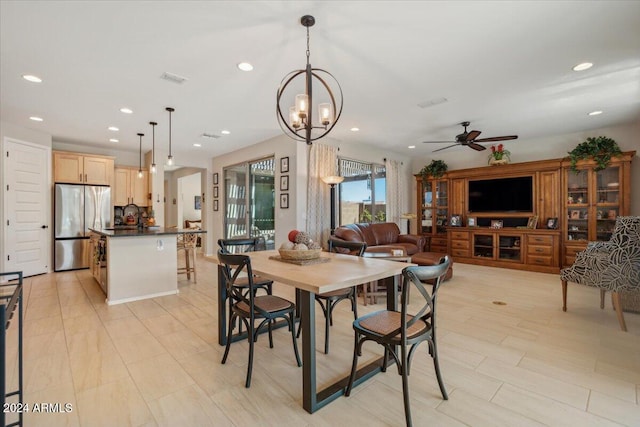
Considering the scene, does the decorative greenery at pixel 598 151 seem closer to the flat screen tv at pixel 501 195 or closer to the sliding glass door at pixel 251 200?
the flat screen tv at pixel 501 195

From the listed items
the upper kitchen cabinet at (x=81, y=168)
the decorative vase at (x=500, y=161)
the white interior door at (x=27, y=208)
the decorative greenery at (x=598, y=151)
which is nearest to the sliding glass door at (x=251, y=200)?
the upper kitchen cabinet at (x=81, y=168)

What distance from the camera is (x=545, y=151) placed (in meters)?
6.07

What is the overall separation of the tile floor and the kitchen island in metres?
0.35

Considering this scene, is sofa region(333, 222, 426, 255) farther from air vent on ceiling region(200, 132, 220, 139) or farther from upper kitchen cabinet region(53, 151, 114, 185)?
upper kitchen cabinet region(53, 151, 114, 185)

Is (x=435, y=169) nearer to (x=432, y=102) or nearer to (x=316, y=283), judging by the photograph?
(x=432, y=102)

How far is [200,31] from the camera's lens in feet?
8.00

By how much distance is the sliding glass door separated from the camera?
635 cm

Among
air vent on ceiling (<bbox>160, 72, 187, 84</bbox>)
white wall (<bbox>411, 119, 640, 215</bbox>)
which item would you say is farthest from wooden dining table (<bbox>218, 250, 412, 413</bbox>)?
white wall (<bbox>411, 119, 640, 215</bbox>)

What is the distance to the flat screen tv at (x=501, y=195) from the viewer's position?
6031mm

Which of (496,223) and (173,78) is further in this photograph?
(496,223)

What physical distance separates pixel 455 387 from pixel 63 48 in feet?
14.1

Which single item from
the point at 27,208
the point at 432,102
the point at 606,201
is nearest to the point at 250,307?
the point at 432,102

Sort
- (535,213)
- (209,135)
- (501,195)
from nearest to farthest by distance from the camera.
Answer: (209,135), (535,213), (501,195)

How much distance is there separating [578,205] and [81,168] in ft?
32.3
